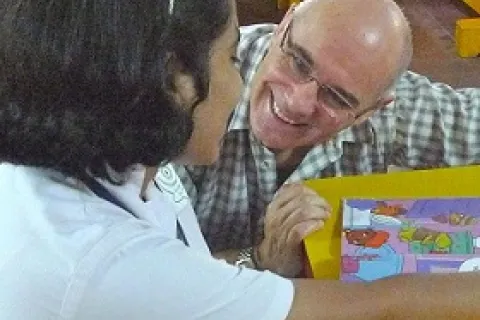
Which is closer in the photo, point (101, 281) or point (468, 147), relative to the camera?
point (101, 281)

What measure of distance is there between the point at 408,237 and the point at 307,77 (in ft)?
1.20

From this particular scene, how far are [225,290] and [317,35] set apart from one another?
2.16 feet

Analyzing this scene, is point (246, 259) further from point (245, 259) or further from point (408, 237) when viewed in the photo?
point (408, 237)

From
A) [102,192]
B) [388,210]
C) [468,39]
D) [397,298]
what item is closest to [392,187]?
[388,210]

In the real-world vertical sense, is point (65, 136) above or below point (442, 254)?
above

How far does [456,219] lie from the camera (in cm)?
107

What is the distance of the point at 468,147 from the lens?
4.57 feet

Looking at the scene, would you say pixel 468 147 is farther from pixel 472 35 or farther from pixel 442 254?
pixel 472 35

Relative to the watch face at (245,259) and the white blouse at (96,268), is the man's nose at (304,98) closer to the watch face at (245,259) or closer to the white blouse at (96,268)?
the watch face at (245,259)

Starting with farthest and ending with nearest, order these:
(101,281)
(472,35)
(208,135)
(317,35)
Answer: (472,35)
(317,35)
(208,135)
(101,281)

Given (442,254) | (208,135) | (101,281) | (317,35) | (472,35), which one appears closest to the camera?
(101,281)

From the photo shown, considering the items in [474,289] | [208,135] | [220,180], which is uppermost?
[208,135]

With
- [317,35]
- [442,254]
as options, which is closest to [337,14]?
[317,35]

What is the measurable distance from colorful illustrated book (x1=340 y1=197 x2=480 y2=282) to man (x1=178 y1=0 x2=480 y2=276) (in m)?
0.14
